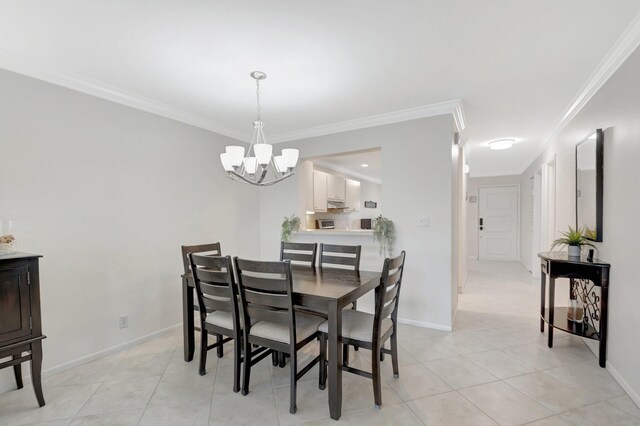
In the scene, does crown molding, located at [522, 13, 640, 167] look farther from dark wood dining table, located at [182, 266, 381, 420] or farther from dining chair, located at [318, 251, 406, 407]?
dark wood dining table, located at [182, 266, 381, 420]

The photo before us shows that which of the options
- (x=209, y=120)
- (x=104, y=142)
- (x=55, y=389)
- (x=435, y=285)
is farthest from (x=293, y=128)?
(x=55, y=389)

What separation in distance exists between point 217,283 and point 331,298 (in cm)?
88

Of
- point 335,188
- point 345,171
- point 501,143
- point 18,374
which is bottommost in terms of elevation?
point 18,374

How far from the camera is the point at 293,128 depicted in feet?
13.6

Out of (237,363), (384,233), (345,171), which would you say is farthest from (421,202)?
(345,171)

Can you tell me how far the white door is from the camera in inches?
306

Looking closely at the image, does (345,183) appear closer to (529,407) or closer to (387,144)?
(387,144)

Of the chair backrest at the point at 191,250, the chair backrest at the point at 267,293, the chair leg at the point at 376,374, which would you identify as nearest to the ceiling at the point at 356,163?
the chair backrest at the point at 191,250

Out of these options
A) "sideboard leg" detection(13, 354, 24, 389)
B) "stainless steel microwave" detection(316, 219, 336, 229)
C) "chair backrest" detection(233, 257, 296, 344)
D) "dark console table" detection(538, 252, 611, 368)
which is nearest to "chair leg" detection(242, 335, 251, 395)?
"chair backrest" detection(233, 257, 296, 344)

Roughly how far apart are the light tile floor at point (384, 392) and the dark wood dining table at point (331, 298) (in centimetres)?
21

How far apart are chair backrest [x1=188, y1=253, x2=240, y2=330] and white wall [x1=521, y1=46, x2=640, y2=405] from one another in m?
2.64

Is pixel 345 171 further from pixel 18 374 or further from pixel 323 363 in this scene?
pixel 18 374

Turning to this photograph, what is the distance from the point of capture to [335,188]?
5914 mm

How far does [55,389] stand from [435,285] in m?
3.43
